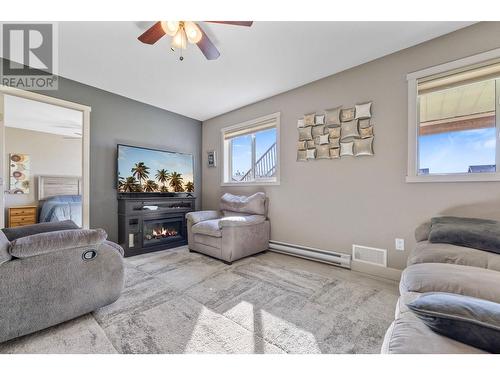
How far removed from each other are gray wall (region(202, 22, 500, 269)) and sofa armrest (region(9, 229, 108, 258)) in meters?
2.37

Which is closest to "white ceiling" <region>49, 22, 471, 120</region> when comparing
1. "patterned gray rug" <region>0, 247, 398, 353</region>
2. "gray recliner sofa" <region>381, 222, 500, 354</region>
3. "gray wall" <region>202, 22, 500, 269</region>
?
"gray wall" <region>202, 22, 500, 269</region>

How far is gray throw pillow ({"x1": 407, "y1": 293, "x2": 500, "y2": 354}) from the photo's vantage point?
0.59 m

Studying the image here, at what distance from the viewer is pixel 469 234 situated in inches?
58.5

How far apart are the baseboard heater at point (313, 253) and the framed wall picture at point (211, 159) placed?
196 cm

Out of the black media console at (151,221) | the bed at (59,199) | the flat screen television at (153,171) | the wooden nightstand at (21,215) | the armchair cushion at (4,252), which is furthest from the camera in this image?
the wooden nightstand at (21,215)

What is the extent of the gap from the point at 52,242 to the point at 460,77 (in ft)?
12.0

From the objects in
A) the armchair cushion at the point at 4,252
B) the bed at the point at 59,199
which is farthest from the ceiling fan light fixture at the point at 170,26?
the bed at the point at 59,199

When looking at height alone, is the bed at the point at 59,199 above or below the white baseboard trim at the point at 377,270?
above

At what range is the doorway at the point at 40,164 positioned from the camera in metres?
4.25

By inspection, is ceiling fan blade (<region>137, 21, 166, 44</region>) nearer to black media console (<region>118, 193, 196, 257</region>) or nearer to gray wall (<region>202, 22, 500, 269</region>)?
gray wall (<region>202, 22, 500, 269</region>)

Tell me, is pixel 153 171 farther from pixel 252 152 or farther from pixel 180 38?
pixel 180 38

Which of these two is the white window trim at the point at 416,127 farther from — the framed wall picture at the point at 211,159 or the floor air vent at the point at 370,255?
the framed wall picture at the point at 211,159

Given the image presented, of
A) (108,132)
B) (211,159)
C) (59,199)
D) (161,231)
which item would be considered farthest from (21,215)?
(211,159)

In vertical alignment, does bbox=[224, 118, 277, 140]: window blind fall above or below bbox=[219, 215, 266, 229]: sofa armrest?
above
